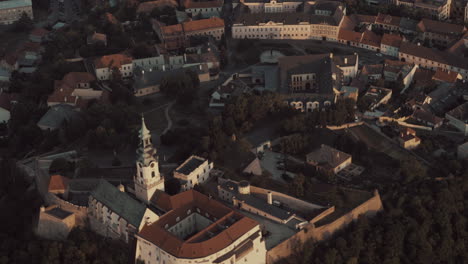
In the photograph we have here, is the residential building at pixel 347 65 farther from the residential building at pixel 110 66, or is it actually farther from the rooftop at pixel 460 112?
the residential building at pixel 110 66

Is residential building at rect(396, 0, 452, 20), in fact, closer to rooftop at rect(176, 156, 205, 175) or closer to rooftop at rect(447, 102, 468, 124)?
rooftop at rect(447, 102, 468, 124)

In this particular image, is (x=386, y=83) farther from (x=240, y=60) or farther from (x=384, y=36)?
(x=240, y=60)

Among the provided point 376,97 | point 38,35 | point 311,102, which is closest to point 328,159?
point 311,102

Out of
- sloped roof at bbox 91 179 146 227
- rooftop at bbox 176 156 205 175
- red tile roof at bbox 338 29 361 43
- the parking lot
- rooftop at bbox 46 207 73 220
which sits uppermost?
red tile roof at bbox 338 29 361 43

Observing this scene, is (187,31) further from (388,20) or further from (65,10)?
(65,10)

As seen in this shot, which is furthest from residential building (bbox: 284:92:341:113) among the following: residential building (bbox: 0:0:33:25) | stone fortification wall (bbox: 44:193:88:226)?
residential building (bbox: 0:0:33:25)

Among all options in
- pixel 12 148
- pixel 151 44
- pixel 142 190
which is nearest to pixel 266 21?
pixel 151 44
